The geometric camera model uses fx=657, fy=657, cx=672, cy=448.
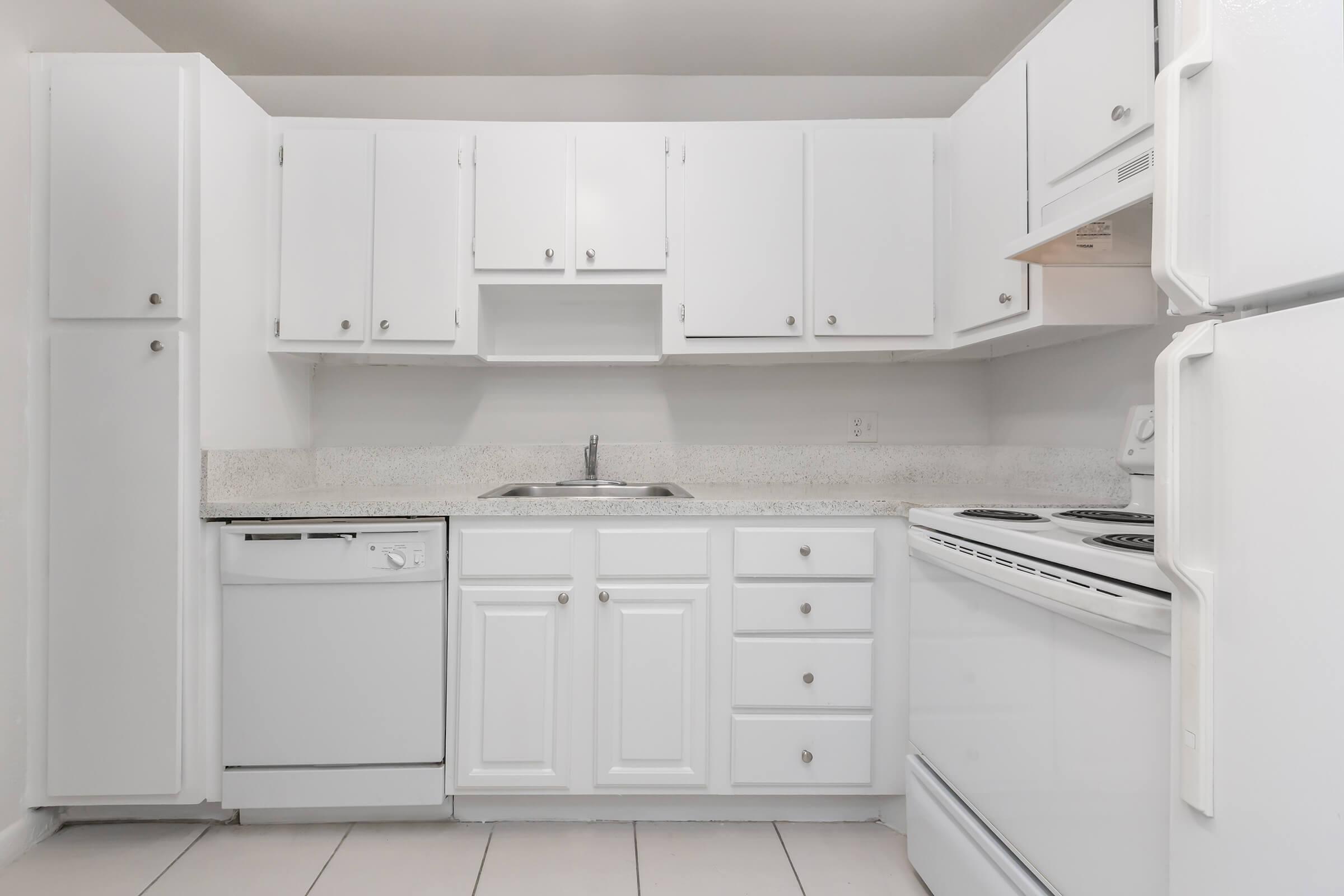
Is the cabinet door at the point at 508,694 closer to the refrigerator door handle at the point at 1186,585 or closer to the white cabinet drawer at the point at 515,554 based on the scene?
the white cabinet drawer at the point at 515,554

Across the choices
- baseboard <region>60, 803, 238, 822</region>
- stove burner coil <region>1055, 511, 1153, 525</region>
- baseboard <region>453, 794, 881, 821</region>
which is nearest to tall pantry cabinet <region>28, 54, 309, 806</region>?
baseboard <region>60, 803, 238, 822</region>

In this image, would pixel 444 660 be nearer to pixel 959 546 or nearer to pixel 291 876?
pixel 291 876

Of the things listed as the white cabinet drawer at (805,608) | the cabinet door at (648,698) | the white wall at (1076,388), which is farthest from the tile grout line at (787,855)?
the white wall at (1076,388)

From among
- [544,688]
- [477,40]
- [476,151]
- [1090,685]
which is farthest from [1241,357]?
[477,40]

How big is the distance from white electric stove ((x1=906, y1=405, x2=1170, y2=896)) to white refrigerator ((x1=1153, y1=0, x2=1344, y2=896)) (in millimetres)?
112

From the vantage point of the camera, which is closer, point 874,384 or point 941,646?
point 941,646

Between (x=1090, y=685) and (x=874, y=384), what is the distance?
1593 mm

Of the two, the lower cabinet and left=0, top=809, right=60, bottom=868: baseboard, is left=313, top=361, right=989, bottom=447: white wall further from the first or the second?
left=0, top=809, right=60, bottom=868: baseboard

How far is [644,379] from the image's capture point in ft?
8.14

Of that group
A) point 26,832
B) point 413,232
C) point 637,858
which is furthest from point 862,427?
point 26,832

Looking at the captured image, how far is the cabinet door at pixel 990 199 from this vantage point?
1.73 meters

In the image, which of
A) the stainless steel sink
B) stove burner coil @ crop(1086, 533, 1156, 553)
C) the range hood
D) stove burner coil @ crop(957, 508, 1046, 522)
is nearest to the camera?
stove burner coil @ crop(1086, 533, 1156, 553)

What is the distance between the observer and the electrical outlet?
8.15 feet

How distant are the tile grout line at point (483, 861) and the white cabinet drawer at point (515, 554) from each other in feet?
2.34
